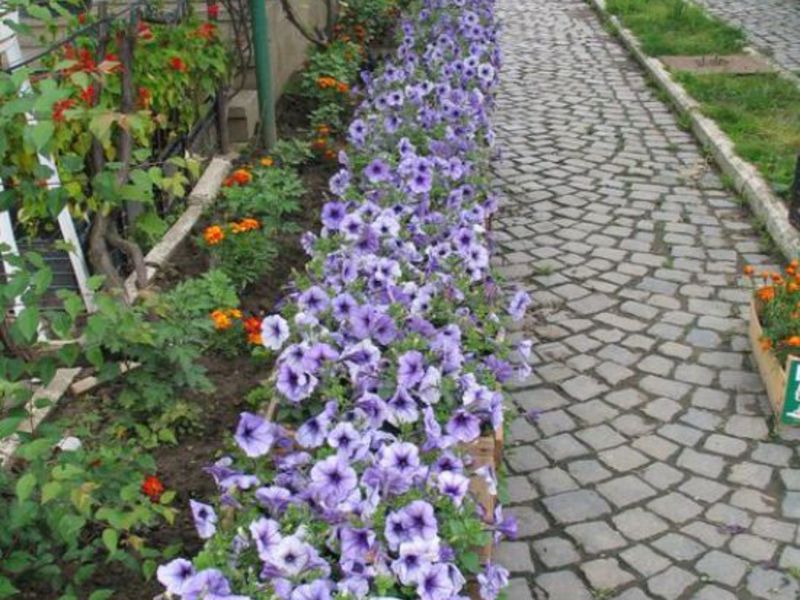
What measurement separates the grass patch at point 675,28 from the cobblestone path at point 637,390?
2770 millimetres

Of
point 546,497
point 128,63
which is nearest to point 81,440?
point 128,63

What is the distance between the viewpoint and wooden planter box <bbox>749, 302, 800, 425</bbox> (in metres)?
3.99

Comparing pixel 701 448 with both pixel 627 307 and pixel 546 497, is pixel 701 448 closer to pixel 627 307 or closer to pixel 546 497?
pixel 546 497

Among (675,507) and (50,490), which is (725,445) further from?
(50,490)

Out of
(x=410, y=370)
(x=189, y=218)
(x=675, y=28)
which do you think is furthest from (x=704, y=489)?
(x=675, y=28)

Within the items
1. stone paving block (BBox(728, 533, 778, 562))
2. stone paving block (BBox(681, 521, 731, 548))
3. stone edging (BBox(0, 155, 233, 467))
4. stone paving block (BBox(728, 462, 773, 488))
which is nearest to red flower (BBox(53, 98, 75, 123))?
stone edging (BBox(0, 155, 233, 467))

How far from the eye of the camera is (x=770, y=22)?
11.8 metres

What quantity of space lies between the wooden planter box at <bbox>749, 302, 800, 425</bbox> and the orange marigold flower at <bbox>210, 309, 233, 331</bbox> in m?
2.48

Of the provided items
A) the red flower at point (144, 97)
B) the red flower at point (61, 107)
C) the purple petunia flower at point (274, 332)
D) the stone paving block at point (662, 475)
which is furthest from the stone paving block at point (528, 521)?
the red flower at point (144, 97)

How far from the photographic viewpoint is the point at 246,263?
187 inches

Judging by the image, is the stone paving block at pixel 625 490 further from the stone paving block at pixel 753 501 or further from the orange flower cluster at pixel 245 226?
the orange flower cluster at pixel 245 226

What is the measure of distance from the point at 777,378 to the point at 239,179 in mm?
3107

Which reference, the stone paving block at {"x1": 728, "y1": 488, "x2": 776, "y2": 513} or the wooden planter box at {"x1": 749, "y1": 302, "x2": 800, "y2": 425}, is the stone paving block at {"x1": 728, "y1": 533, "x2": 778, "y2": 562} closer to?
the stone paving block at {"x1": 728, "y1": 488, "x2": 776, "y2": 513}

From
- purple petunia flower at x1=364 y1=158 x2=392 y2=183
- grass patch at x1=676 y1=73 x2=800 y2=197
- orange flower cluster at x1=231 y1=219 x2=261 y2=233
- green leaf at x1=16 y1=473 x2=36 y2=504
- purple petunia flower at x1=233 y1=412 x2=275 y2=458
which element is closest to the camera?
green leaf at x1=16 y1=473 x2=36 y2=504
